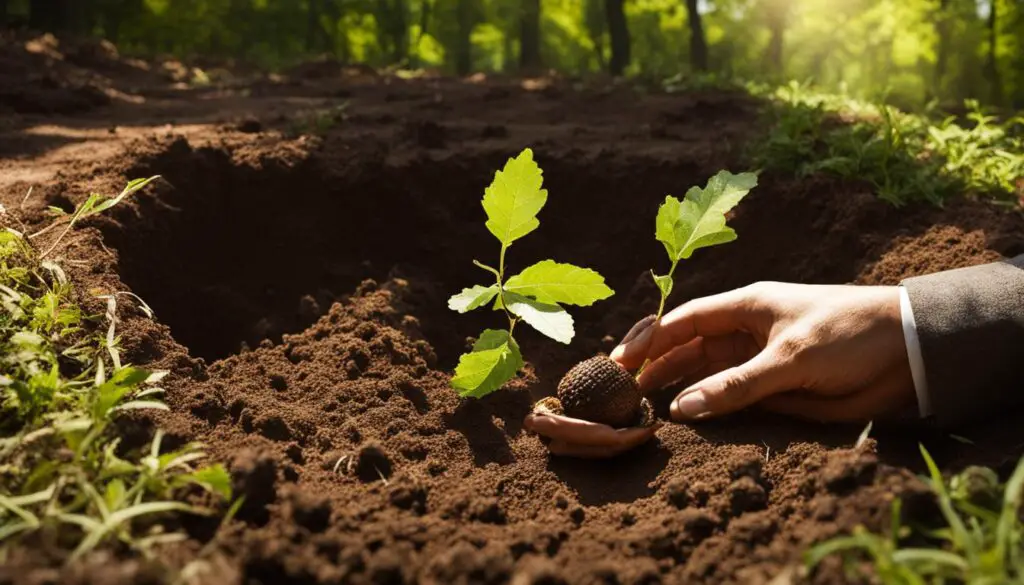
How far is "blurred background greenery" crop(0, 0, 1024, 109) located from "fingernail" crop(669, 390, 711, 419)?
490 inches

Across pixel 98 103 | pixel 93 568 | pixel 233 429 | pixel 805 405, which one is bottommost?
pixel 805 405

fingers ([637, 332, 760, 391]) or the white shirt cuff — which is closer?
the white shirt cuff

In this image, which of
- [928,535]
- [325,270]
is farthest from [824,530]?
[325,270]

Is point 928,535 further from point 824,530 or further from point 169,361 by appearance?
point 169,361

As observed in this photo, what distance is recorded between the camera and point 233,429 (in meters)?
2.41

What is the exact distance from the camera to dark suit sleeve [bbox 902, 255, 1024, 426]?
7.64 ft

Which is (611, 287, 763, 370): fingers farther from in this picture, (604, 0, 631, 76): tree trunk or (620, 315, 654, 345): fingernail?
(604, 0, 631, 76): tree trunk

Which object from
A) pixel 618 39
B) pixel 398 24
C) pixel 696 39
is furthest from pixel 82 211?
pixel 398 24

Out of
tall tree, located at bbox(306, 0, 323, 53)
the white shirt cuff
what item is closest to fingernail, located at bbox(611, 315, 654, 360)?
the white shirt cuff

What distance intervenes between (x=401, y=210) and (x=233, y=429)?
2107 mm

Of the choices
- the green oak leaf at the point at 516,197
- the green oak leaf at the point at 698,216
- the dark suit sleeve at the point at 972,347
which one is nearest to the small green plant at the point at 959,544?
the dark suit sleeve at the point at 972,347

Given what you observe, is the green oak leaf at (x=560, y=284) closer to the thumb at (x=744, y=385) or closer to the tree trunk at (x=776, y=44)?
the thumb at (x=744, y=385)

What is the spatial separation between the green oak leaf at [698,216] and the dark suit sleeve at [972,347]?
637 millimetres

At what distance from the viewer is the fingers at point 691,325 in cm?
277
